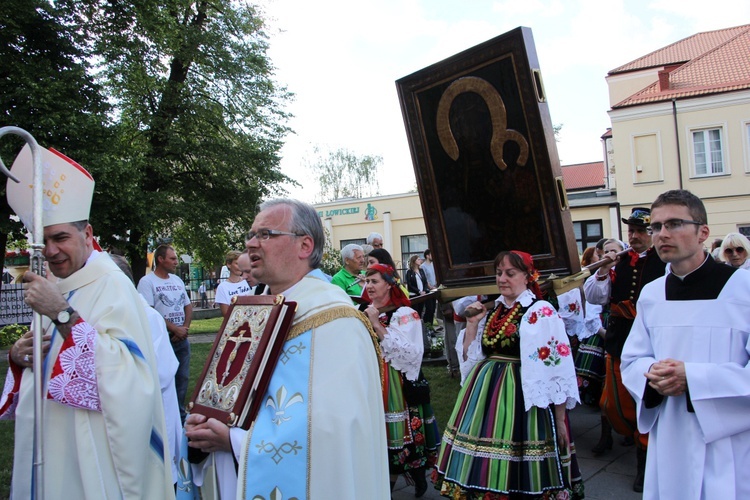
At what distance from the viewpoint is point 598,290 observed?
5.46 metres

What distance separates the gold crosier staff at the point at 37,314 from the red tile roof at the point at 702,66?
26678 millimetres

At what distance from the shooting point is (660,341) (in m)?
3.05

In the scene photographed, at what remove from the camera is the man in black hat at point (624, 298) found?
491cm

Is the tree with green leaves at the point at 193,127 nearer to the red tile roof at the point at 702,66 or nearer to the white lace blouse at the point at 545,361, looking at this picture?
the white lace blouse at the point at 545,361

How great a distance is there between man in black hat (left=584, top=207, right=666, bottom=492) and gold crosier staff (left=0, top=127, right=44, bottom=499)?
13.8 feet

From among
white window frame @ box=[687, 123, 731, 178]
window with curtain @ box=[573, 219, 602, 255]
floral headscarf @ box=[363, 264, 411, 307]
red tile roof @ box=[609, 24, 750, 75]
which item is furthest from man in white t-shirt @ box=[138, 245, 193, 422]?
red tile roof @ box=[609, 24, 750, 75]

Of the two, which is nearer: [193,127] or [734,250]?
[734,250]

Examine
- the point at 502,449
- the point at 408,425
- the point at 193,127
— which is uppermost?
the point at 193,127

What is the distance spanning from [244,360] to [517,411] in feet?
7.41

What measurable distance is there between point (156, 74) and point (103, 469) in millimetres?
16757

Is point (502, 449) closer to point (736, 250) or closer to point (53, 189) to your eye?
point (53, 189)

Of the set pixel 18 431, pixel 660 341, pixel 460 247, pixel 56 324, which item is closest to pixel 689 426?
pixel 660 341

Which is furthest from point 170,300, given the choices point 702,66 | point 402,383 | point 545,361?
point 702,66

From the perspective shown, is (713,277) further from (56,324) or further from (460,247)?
(56,324)
